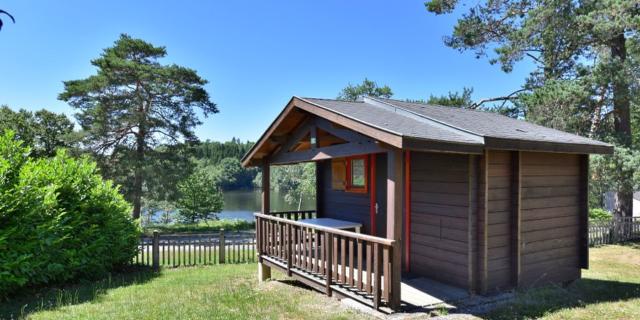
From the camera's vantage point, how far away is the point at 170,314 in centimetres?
494

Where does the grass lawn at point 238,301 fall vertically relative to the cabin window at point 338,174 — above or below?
below

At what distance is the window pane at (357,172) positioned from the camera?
7.44 m

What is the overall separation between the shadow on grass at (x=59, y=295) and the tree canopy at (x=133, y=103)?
12213 millimetres

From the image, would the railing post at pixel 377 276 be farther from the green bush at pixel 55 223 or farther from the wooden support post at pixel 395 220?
the green bush at pixel 55 223

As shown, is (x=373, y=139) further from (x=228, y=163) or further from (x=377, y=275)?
(x=228, y=163)

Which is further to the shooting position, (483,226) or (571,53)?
(571,53)

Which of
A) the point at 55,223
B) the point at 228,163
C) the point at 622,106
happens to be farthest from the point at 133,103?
the point at 228,163

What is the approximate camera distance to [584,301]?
17.6 ft

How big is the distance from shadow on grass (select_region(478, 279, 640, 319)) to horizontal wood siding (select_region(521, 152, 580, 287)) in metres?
0.26

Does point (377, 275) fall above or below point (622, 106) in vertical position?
below

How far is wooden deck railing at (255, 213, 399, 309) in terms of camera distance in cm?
451

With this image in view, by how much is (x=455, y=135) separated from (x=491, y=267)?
192cm

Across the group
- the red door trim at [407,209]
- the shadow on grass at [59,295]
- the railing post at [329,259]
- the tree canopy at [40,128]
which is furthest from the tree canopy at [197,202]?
the railing post at [329,259]

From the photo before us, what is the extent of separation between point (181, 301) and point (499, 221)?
461cm
